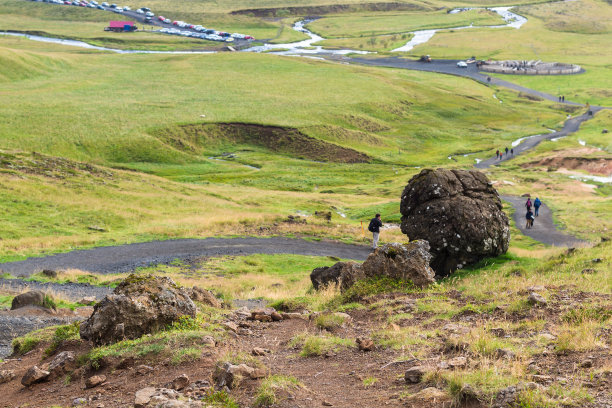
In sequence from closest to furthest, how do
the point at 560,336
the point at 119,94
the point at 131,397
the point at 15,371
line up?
1. the point at 131,397
2. the point at 560,336
3. the point at 15,371
4. the point at 119,94

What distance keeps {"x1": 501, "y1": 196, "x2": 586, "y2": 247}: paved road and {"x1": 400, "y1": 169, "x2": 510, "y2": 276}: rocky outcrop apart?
15.1 meters

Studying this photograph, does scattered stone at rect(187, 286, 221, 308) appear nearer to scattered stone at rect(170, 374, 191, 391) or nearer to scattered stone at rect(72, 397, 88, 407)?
scattered stone at rect(72, 397, 88, 407)

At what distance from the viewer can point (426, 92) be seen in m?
145

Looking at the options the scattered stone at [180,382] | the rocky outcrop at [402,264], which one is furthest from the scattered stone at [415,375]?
the rocky outcrop at [402,264]

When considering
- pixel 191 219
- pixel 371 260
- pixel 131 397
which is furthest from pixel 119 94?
pixel 131 397

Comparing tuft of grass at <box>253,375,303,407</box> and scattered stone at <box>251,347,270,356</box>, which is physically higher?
tuft of grass at <box>253,375,303,407</box>

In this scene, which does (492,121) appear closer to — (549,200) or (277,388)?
(549,200)

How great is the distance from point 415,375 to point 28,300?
15284 millimetres

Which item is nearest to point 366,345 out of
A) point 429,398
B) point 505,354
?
point 505,354

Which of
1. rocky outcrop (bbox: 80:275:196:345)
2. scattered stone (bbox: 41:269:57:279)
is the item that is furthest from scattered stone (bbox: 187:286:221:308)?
scattered stone (bbox: 41:269:57:279)

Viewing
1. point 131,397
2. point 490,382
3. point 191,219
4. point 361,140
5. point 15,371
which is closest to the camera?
point 490,382

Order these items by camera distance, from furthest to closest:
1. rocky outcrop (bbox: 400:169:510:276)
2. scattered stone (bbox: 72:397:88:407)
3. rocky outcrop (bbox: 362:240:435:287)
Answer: rocky outcrop (bbox: 400:169:510:276)
rocky outcrop (bbox: 362:240:435:287)
scattered stone (bbox: 72:397:88:407)

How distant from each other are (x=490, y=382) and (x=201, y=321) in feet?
24.2

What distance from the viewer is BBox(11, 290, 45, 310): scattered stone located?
2034cm
